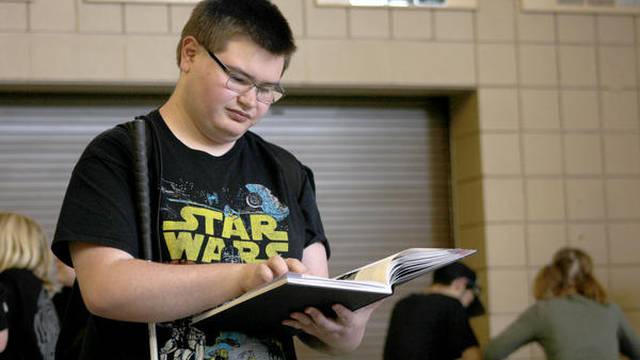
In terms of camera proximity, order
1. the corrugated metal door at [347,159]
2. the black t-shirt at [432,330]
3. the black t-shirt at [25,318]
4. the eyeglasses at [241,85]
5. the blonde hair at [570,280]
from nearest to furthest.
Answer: the eyeglasses at [241,85] → the black t-shirt at [25,318] → the black t-shirt at [432,330] → the blonde hair at [570,280] → the corrugated metal door at [347,159]

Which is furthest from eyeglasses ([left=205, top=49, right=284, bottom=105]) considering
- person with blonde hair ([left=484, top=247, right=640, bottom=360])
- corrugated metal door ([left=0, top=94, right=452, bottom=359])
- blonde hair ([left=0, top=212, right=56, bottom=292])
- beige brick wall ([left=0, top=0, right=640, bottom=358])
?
corrugated metal door ([left=0, top=94, right=452, bottom=359])

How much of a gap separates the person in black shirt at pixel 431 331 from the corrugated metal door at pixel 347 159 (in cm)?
219

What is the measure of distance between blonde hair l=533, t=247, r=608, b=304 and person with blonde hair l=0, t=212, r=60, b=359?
260 centimetres

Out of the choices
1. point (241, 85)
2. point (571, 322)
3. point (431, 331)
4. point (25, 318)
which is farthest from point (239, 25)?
point (571, 322)

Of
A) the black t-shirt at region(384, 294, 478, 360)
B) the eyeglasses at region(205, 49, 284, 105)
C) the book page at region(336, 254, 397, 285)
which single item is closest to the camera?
the book page at region(336, 254, 397, 285)

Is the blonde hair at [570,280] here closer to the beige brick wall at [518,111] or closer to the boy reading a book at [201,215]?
the beige brick wall at [518,111]

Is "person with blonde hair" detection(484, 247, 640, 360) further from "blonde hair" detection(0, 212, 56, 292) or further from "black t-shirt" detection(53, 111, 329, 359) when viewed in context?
"black t-shirt" detection(53, 111, 329, 359)

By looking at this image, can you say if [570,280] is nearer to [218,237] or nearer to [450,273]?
[450,273]

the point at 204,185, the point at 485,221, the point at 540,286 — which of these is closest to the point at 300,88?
the point at 485,221

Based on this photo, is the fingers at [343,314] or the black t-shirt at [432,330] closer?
the fingers at [343,314]

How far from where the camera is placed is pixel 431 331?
5566mm

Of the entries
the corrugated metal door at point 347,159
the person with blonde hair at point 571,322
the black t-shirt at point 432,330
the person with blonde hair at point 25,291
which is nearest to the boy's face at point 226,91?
the person with blonde hair at point 25,291

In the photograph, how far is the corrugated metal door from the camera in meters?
7.45

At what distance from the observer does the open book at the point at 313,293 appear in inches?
72.6
